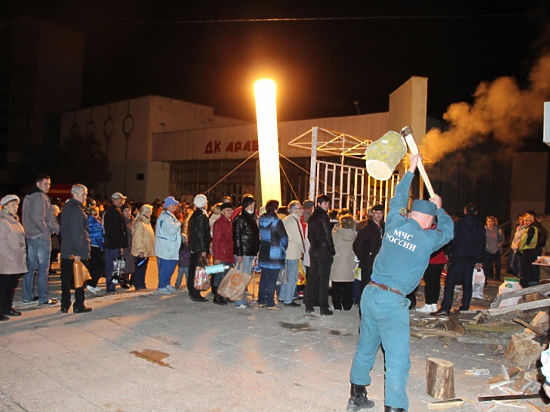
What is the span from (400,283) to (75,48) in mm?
51193

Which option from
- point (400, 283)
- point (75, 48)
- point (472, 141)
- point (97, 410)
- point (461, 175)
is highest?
point (75, 48)

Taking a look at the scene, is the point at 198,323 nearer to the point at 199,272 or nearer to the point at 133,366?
the point at 199,272

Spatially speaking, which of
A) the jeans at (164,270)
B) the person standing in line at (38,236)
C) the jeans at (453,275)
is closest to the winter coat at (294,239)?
the jeans at (164,270)

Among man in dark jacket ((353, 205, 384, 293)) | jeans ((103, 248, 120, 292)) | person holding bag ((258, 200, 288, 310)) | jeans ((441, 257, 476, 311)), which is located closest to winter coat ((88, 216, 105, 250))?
jeans ((103, 248, 120, 292))

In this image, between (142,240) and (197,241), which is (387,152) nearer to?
(197,241)

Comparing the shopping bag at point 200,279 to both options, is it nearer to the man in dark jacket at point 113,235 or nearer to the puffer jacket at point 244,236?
the puffer jacket at point 244,236

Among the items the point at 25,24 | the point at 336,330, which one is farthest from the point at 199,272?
the point at 25,24

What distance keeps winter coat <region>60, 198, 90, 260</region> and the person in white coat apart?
10.7ft

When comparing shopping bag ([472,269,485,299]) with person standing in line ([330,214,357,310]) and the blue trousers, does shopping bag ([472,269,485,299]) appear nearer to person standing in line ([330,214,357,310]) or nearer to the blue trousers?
person standing in line ([330,214,357,310])

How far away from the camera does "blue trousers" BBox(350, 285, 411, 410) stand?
11.7 ft

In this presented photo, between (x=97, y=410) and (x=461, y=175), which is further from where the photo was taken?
(x=461, y=175)

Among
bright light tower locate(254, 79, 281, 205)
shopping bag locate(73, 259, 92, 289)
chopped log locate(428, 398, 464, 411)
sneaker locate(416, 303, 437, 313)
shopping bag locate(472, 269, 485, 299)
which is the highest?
bright light tower locate(254, 79, 281, 205)

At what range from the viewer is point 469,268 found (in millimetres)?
7777

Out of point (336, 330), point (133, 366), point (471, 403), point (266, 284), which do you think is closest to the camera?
Result: point (471, 403)
